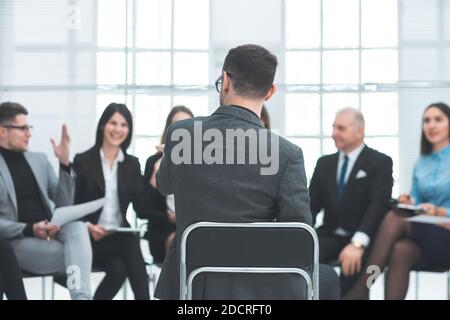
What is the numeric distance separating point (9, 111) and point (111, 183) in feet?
2.03

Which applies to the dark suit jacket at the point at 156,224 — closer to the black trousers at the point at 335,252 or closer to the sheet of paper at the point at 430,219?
the black trousers at the point at 335,252

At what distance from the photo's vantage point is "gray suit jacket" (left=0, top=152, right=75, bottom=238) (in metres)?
4.02

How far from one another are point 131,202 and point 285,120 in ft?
2.82

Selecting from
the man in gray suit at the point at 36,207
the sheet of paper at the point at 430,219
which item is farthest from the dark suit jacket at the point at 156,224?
the sheet of paper at the point at 430,219

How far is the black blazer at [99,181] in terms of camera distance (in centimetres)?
416

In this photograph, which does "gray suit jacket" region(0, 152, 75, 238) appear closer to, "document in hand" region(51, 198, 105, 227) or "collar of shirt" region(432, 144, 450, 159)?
"document in hand" region(51, 198, 105, 227)

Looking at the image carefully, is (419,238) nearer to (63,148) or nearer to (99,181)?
(99,181)

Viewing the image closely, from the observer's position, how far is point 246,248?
2.26 metres

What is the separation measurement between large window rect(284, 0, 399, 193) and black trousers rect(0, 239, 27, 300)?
1459mm

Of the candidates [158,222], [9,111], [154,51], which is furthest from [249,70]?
[9,111]

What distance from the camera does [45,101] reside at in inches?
170

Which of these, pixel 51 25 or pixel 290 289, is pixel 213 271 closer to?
pixel 290 289

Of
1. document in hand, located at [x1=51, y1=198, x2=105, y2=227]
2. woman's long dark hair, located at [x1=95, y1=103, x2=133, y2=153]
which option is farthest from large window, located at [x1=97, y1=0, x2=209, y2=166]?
document in hand, located at [x1=51, y1=198, x2=105, y2=227]

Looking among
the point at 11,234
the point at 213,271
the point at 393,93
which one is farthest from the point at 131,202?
the point at 213,271
